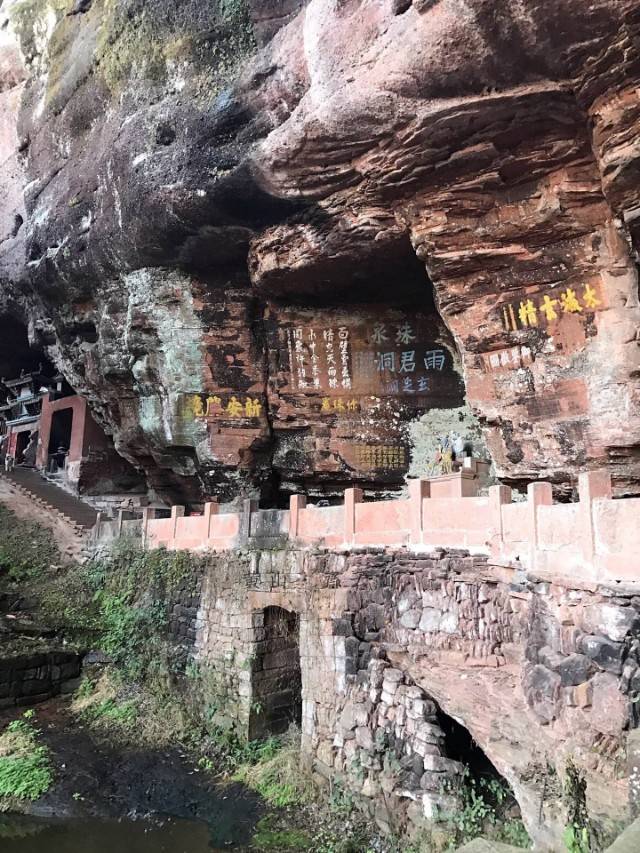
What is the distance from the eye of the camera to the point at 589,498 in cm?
509

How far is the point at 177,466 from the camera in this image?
14383 mm

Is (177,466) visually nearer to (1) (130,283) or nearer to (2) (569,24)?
(1) (130,283)

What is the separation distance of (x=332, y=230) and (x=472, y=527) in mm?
6280

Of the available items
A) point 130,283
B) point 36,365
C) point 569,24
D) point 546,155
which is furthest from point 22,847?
point 36,365

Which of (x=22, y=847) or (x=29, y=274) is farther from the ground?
(x=29, y=274)

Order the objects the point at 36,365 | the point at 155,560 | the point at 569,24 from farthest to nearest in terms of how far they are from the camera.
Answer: the point at 36,365 → the point at 155,560 → the point at 569,24

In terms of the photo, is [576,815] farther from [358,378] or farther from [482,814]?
[358,378]

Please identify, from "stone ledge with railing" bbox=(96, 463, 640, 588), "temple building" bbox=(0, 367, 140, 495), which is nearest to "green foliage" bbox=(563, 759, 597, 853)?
"stone ledge with railing" bbox=(96, 463, 640, 588)

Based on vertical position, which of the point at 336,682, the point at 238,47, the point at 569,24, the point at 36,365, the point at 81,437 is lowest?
the point at 336,682

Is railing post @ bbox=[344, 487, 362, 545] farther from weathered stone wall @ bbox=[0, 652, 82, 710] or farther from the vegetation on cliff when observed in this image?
weathered stone wall @ bbox=[0, 652, 82, 710]

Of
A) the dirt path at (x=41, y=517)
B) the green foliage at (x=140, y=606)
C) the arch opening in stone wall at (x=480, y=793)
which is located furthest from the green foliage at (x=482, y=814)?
the dirt path at (x=41, y=517)

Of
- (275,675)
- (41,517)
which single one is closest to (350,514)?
(275,675)

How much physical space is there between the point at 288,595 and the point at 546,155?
7.85 m

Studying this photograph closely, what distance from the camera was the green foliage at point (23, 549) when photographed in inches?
551
